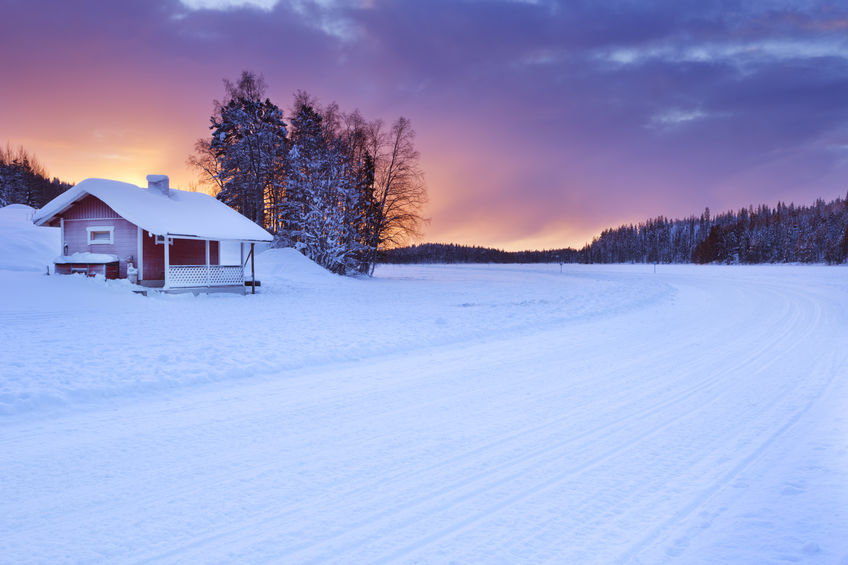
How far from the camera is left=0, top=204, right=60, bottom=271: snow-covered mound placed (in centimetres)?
2778

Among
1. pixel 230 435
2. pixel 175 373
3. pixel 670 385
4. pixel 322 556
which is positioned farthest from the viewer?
pixel 175 373

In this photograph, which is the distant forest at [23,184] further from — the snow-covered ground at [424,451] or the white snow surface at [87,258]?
the snow-covered ground at [424,451]

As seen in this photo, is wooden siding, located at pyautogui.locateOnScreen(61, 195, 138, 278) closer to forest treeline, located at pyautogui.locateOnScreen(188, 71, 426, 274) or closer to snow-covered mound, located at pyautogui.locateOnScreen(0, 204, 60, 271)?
snow-covered mound, located at pyautogui.locateOnScreen(0, 204, 60, 271)

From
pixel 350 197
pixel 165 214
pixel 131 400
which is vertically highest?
pixel 350 197

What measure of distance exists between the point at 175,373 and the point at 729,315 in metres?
15.3

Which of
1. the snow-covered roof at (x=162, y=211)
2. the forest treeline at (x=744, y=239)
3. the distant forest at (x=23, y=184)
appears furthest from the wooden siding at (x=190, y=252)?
the forest treeline at (x=744, y=239)

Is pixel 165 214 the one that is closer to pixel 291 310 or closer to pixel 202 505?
pixel 291 310

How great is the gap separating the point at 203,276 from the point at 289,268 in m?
12.3

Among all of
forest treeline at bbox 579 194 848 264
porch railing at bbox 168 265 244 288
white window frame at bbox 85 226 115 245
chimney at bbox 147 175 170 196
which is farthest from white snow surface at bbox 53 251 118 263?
forest treeline at bbox 579 194 848 264

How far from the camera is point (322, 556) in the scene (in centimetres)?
288

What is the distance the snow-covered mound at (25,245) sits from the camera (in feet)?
91.1

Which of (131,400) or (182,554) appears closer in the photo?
(182,554)

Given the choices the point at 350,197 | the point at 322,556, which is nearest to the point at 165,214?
the point at 350,197

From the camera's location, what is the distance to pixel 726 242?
124 m
